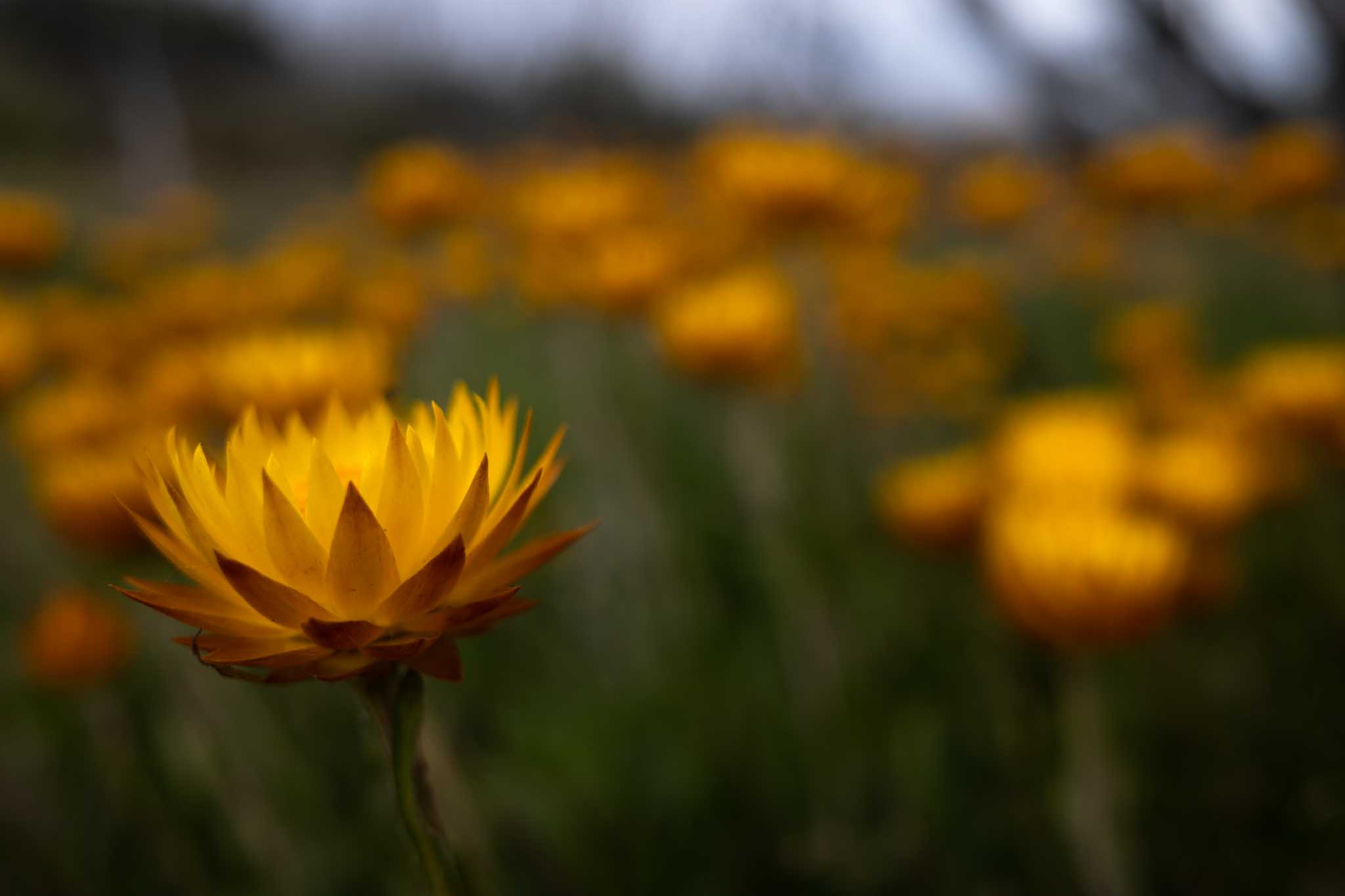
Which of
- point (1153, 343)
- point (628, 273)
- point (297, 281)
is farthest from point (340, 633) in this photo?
point (1153, 343)

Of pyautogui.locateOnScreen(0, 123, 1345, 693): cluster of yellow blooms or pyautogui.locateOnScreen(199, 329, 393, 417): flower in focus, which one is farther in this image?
pyautogui.locateOnScreen(199, 329, 393, 417): flower in focus

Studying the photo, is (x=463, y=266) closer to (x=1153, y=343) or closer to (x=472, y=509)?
(x=1153, y=343)

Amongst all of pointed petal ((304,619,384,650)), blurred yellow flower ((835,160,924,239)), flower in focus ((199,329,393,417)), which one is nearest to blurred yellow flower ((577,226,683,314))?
blurred yellow flower ((835,160,924,239))

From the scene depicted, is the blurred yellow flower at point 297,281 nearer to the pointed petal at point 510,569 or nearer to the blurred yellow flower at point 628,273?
the blurred yellow flower at point 628,273

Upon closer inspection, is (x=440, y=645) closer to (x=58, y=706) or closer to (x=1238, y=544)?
(x=58, y=706)

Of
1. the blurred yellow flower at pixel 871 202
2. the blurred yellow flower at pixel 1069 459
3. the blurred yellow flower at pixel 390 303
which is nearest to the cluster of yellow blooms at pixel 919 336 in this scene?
the blurred yellow flower at pixel 871 202

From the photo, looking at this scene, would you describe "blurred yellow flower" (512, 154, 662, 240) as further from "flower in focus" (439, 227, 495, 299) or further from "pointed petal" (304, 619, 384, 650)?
"pointed petal" (304, 619, 384, 650)
